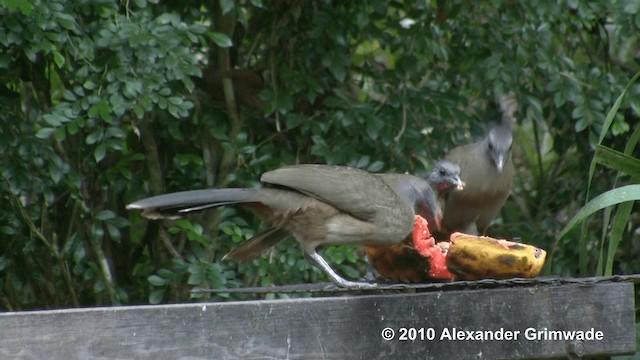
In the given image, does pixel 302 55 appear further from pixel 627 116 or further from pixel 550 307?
pixel 550 307

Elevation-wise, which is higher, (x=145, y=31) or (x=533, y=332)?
(x=145, y=31)

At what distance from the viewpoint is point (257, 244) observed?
10.7 feet

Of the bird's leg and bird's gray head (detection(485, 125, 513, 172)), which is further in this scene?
bird's gray head (detection(485, 125, 513, 172))

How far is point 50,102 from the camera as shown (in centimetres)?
434

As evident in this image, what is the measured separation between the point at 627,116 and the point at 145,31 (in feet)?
8.48

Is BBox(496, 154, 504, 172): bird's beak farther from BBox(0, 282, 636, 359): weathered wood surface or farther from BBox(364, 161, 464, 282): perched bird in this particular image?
BBox(0, 282, 636, 359): weathered wood surface

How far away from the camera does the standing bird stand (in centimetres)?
391

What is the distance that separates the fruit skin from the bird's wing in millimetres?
433

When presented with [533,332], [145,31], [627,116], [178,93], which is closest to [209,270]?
[178,93]

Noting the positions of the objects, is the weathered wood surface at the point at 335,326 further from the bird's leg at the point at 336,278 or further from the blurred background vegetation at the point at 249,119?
the blurred background vegetation at the point at 249,119

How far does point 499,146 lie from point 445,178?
52 cm

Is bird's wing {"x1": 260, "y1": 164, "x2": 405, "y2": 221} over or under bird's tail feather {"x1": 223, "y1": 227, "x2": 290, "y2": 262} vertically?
over

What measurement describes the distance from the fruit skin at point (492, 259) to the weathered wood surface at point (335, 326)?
4.3 inches

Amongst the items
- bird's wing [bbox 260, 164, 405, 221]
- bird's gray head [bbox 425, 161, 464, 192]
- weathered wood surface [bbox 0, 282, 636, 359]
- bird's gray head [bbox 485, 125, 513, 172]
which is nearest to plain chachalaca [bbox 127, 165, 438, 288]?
bird's wing [bbox 260, 164, 405, 221]
